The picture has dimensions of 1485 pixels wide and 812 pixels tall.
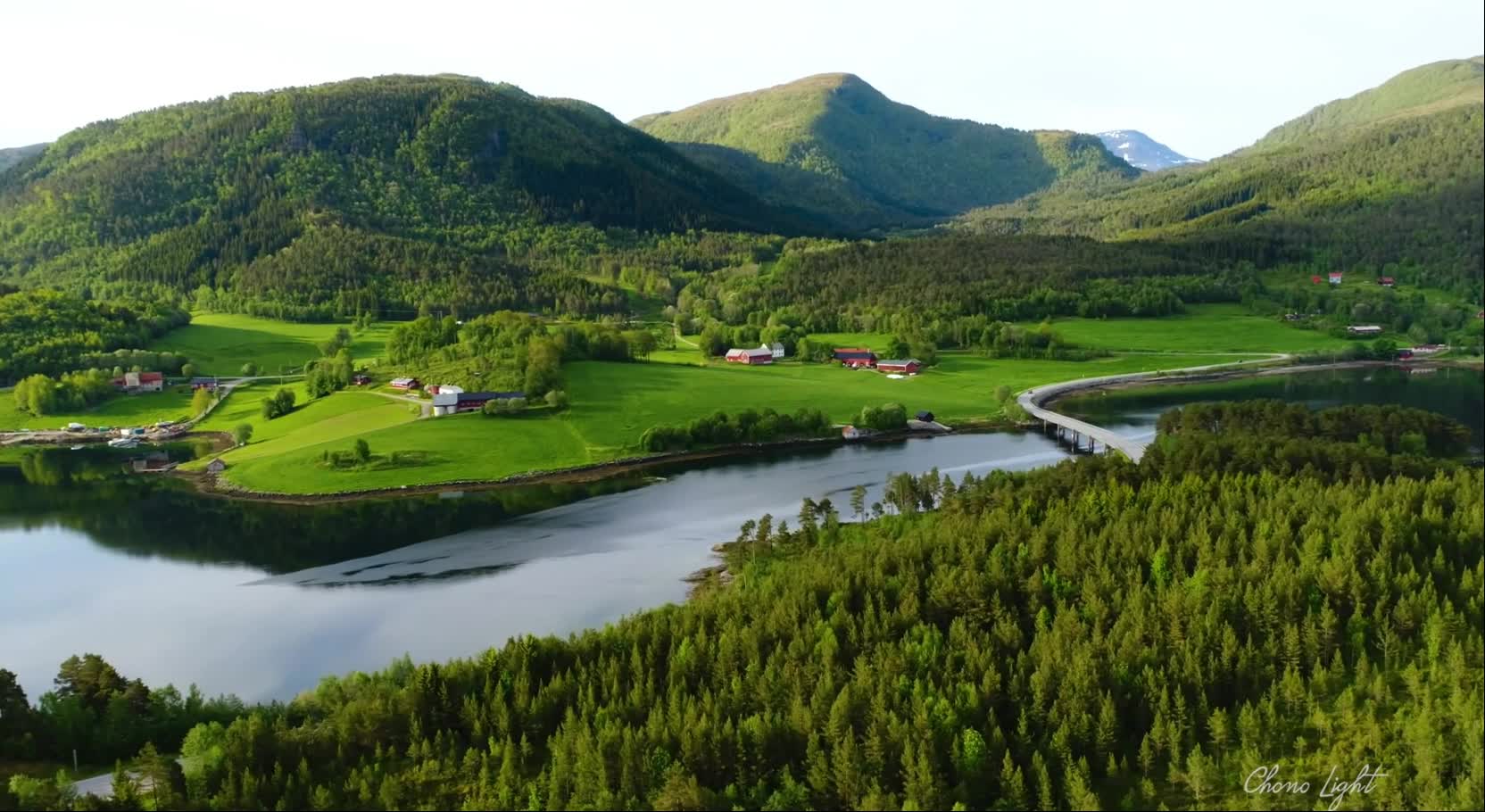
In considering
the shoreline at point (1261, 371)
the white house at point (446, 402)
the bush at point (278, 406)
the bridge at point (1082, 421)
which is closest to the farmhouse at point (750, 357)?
the bridge at point (1082, 421)

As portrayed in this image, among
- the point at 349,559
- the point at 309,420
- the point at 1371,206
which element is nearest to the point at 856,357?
the point at 309,420

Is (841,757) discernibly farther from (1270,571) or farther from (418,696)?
(1270,571)

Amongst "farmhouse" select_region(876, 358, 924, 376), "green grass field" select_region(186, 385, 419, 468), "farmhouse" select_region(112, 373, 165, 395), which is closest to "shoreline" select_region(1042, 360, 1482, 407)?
"farmhouse" select_region(876, 358, 924, 376)

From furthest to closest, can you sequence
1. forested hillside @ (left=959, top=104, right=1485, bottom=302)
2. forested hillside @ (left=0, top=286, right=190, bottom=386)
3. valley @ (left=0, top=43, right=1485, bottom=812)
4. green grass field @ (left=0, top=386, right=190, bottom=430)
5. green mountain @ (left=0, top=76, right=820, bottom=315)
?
green mountain @ (left=0, top=76, right=820, bottom=315) → forested hillside @ (left=959, top=104, right=1485, bottom=302) → forested hillside @ (left=0, top=286, right=190, bottom=386) → green grass field @ (left=0, top=386, right=190, bottom=430) → valley @ (left=0, top=43, right=1485, bottom=812)

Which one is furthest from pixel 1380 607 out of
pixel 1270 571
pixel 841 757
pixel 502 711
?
pixel 502 711

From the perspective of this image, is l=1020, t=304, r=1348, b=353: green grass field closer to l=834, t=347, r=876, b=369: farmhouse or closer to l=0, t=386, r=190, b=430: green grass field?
l=834, t=347, r=876, b=369: farmhouse

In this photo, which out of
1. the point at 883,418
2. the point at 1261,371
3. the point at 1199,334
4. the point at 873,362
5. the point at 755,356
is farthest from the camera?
the point at 1199,334

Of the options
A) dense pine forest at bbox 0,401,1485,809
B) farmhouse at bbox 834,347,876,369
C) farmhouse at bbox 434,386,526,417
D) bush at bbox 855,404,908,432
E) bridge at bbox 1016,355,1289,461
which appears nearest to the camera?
dense pine forest at bbox 0,401,1485,809

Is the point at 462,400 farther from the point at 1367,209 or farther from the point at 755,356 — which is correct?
the point at 1367,209
